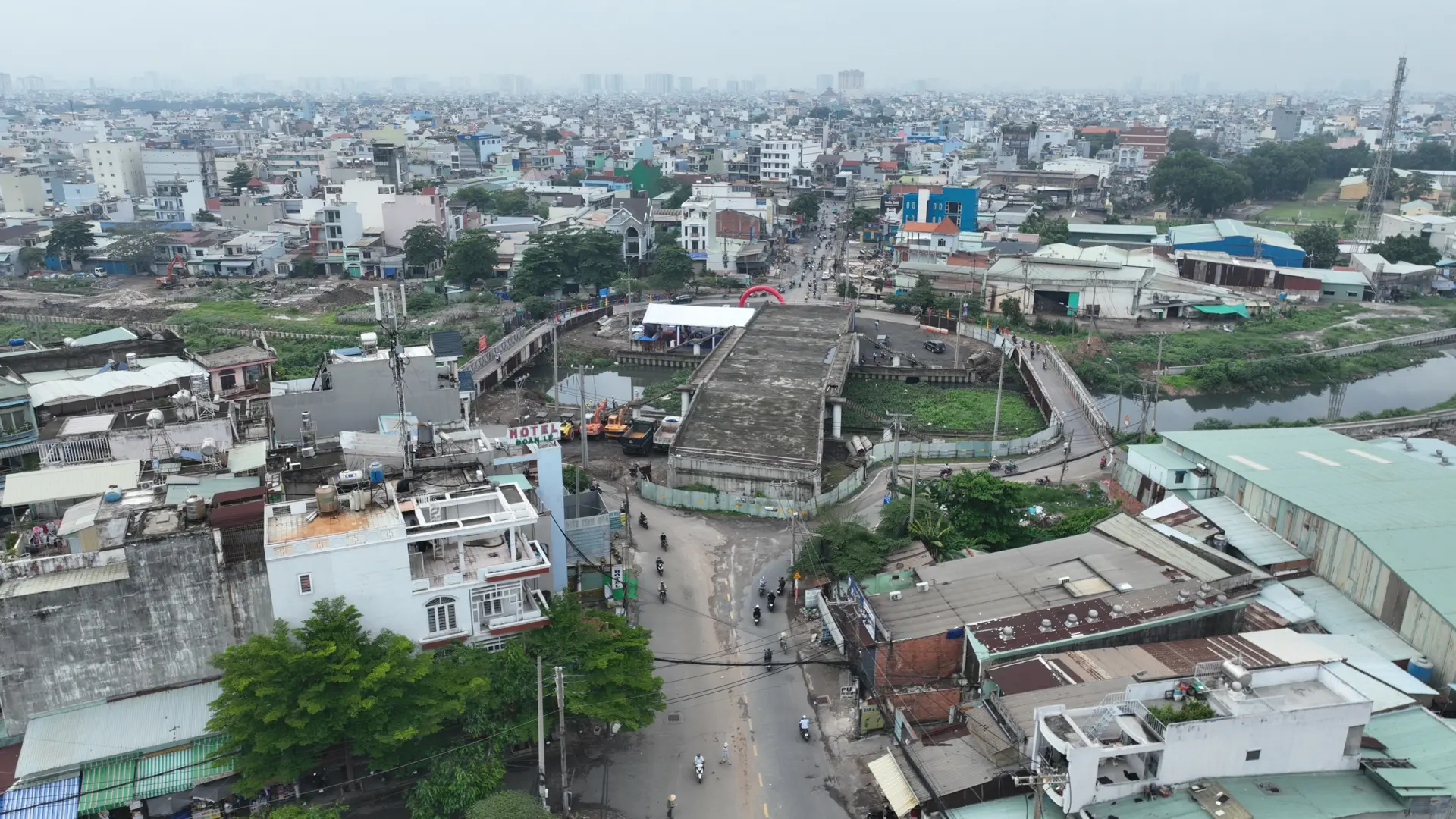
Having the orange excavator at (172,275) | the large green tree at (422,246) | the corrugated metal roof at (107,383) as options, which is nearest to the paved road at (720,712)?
the corrugated metal roof at (107,383)

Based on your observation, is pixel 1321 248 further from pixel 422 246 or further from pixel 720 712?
pixel 720 712

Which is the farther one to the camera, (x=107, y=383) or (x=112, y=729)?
(x=107, y=383)

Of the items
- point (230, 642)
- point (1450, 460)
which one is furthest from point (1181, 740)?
point (1450, 460)

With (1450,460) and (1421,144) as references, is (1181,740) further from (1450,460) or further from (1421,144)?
(1421,144)

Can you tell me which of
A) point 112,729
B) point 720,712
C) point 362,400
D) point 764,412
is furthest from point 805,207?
point 112,729

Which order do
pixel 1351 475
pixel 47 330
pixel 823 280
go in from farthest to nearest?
pixel 823 280 → pixel 47 330 → pixel 1351 475

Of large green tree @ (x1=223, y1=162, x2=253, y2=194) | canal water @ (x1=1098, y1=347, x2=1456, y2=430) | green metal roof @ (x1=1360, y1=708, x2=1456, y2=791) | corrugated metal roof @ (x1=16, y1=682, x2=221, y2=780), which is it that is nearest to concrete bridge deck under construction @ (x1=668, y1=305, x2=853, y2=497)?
canal water @ (x1=1098, y1=347, x2=1456, y2=430)

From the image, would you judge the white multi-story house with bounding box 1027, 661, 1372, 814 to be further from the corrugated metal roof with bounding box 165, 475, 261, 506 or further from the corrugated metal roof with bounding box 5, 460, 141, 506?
the corrugated metal roof with bounding box 5, 460, 141, 506
